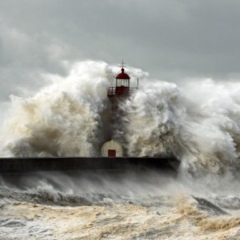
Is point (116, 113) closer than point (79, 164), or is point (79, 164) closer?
point (79, 164)

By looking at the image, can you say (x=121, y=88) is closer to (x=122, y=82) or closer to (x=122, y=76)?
(x=122, y=82)

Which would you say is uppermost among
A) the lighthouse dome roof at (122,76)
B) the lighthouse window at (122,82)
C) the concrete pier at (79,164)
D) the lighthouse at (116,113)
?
the lighthouse dome roof at (122,76)

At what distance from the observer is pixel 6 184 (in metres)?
10.9

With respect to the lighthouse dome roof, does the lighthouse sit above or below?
below

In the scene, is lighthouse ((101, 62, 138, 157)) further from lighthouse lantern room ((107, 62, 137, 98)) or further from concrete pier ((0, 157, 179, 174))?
concrete pier ((0, 157, 179, 174))

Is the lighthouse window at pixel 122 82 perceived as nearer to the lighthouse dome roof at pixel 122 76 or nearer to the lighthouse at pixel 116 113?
the lighthouse at pixel 116 113

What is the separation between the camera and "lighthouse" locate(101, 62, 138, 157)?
18516 mm

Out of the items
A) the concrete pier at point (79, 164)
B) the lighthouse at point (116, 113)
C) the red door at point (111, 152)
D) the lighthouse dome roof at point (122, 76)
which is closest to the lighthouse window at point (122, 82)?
the lighthouse at point (116, 113)

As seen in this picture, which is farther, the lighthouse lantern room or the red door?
the lighthouse lantern room

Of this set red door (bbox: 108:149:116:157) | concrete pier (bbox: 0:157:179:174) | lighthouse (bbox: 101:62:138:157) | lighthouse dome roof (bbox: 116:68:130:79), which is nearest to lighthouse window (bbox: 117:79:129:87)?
lighthouse (bbox: 101:62:138:157)

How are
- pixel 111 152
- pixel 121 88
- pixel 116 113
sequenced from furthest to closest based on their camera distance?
pixel 121 88, pixel 116 113, pixel 111 152

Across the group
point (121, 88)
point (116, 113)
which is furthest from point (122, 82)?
point (116, 113)

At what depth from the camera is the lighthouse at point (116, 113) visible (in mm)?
18516

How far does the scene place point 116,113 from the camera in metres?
19.3
